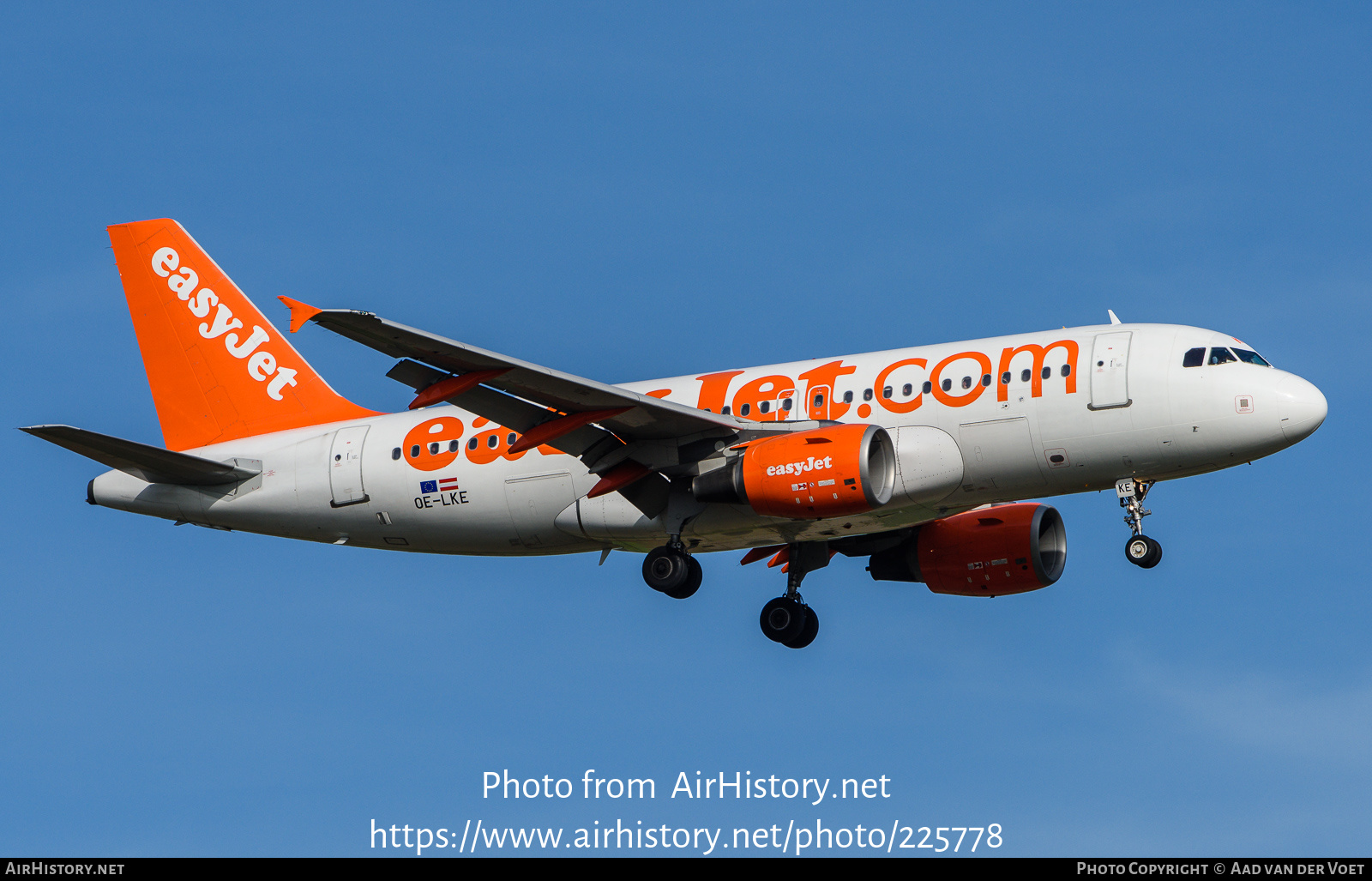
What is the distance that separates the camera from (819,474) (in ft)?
91.6

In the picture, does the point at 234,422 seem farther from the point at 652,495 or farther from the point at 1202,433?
the point at 1202,433

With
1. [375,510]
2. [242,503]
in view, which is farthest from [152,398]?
[375,510]

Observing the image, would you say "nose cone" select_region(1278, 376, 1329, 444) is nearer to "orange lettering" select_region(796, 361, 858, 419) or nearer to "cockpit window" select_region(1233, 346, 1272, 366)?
"cockpit window" select_region(1233, 346, 1272, 366)

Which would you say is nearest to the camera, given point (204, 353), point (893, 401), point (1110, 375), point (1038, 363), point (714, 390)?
point (1110, 375)

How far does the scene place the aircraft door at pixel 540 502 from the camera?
104 ft

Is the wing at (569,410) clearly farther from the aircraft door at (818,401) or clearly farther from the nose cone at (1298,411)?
the nose cone at (1298,411)

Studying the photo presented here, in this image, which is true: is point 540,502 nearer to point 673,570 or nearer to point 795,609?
point 673,570

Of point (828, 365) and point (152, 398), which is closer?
point (828, 365)

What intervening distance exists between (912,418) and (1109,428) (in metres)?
3.49

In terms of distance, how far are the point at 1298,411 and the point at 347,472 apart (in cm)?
1855

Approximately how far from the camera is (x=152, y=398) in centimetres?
3675

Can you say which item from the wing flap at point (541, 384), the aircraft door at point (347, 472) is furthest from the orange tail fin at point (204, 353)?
the wing flap at point (541, 384)

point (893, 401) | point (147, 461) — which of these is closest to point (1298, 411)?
point (893, 401)

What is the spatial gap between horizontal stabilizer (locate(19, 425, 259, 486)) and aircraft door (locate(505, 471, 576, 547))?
6.13m
